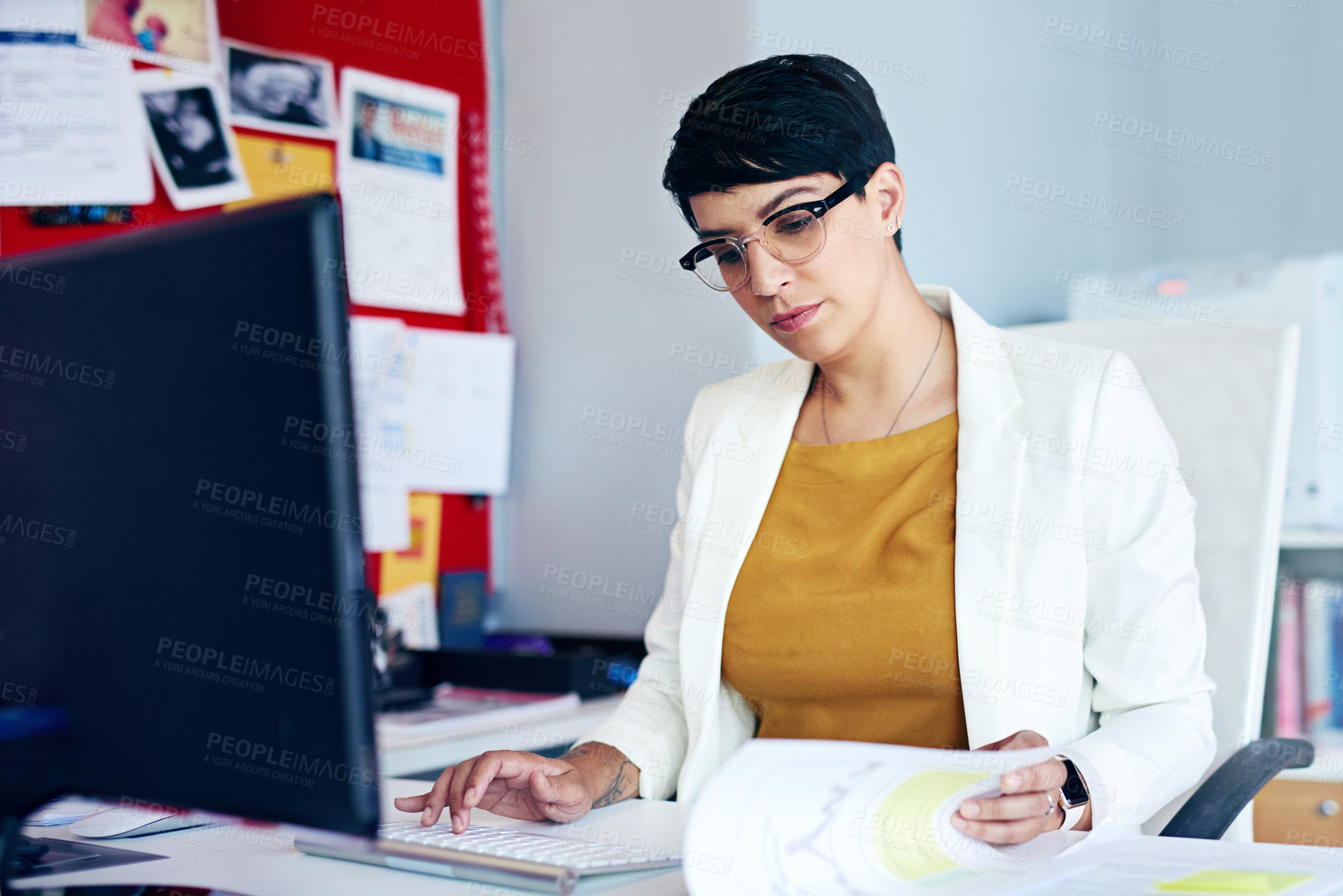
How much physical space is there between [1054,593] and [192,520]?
860 mm

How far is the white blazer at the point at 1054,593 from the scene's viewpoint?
3.52 feet

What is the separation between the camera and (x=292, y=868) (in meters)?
0.83

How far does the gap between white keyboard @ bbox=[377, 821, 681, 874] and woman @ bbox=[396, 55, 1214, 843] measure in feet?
0.17

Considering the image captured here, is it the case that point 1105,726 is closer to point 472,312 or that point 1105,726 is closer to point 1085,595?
point 1085,595

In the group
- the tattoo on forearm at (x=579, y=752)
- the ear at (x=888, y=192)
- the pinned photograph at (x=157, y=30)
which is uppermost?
the pinned photograph at (x=157, y=30)

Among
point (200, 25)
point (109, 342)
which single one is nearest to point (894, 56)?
point (200, 25)

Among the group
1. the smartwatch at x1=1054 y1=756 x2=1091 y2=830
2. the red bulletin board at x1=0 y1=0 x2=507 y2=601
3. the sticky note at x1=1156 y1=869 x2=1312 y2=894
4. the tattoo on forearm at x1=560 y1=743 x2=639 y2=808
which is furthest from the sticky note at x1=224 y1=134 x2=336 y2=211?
the sticky note at x1=1156 y1=869 x2=1312 y2=894

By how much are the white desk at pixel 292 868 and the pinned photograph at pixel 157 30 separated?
4.34 ft

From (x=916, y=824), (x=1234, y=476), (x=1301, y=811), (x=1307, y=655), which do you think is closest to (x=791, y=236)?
(x=1234, y=476)

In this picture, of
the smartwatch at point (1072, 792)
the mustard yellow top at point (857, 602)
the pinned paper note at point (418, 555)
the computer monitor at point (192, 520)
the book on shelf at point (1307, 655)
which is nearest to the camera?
the computer monitor at point (192, 520)

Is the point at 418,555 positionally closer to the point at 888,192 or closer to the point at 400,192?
the point at 400,192

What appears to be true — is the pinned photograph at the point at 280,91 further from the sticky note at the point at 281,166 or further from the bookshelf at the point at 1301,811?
the bookshelf at the point at 1301,811

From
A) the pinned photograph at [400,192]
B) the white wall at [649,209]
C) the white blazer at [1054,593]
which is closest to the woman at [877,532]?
the white blazer at [1054,593]

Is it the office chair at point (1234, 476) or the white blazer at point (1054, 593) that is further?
the office chair at point (1234, 476)
